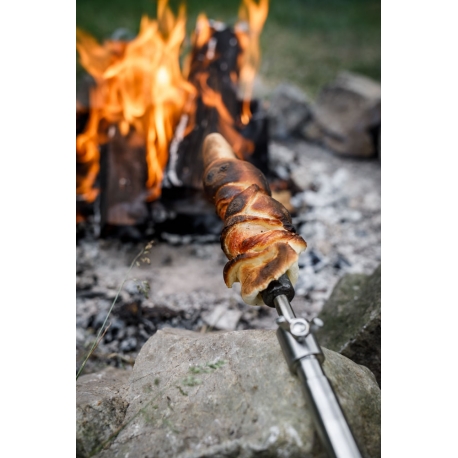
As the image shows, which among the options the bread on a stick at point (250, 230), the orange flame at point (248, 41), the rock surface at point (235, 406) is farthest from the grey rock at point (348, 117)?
the rock surface at point (235, 406)

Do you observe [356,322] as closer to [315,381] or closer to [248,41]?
[315,381]

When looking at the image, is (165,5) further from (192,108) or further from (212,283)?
(212,283)

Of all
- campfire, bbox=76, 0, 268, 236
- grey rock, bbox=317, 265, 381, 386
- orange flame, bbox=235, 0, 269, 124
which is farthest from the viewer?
orange flame, bbox=235, 0, 269, 124

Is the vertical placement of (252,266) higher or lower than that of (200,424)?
higher

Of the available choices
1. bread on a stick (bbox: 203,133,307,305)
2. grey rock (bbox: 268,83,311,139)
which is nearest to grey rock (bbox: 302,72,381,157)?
grey rock (bbox: 268,83,311,139)

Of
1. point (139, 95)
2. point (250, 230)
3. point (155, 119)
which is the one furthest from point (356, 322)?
point (139, 95)

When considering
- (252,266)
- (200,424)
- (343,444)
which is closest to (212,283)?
(252,266)

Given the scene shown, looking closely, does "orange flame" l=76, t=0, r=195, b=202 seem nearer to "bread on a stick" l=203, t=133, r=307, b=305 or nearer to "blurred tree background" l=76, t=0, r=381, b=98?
"bread on a stick" l=203, t=133, r=307, b=305

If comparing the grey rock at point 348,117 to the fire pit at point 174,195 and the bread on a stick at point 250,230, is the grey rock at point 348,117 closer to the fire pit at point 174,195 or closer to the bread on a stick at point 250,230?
the fire pit at point 174,195
